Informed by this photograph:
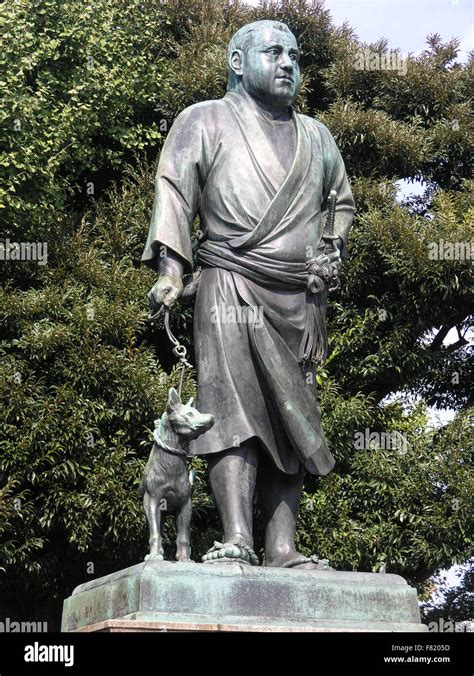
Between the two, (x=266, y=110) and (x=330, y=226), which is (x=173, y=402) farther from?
(x=266, y=110)

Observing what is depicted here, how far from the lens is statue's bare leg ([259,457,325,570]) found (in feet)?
26.1

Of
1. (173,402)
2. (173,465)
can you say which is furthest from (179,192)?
(173,465)

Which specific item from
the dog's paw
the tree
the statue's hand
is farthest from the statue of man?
the tree

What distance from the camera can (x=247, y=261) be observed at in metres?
8.09

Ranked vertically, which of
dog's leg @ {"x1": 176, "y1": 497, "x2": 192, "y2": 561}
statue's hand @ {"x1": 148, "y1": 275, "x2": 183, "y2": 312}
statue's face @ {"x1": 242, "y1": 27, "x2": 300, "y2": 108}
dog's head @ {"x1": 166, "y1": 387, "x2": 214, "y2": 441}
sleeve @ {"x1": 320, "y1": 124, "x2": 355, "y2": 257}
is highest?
statue's face @ {"x1": 242, "y1": 27, "x2": 300, "y2": 108}

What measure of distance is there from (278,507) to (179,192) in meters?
2.22

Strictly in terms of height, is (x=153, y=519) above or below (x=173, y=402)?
below

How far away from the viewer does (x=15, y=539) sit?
53.0 ft

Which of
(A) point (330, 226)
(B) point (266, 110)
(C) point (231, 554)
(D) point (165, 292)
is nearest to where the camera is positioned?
(C) point (231, 554)

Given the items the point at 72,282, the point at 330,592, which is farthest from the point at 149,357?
the point at 330,592

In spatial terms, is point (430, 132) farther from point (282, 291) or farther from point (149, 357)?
point (282, 291)

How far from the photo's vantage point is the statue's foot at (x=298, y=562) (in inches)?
297

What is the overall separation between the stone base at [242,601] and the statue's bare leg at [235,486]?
0.69 m

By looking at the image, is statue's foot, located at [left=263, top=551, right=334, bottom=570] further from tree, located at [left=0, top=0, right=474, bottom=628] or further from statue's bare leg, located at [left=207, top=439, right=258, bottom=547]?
tree, located at [left=0, top=0, right=474, bottom=628]
